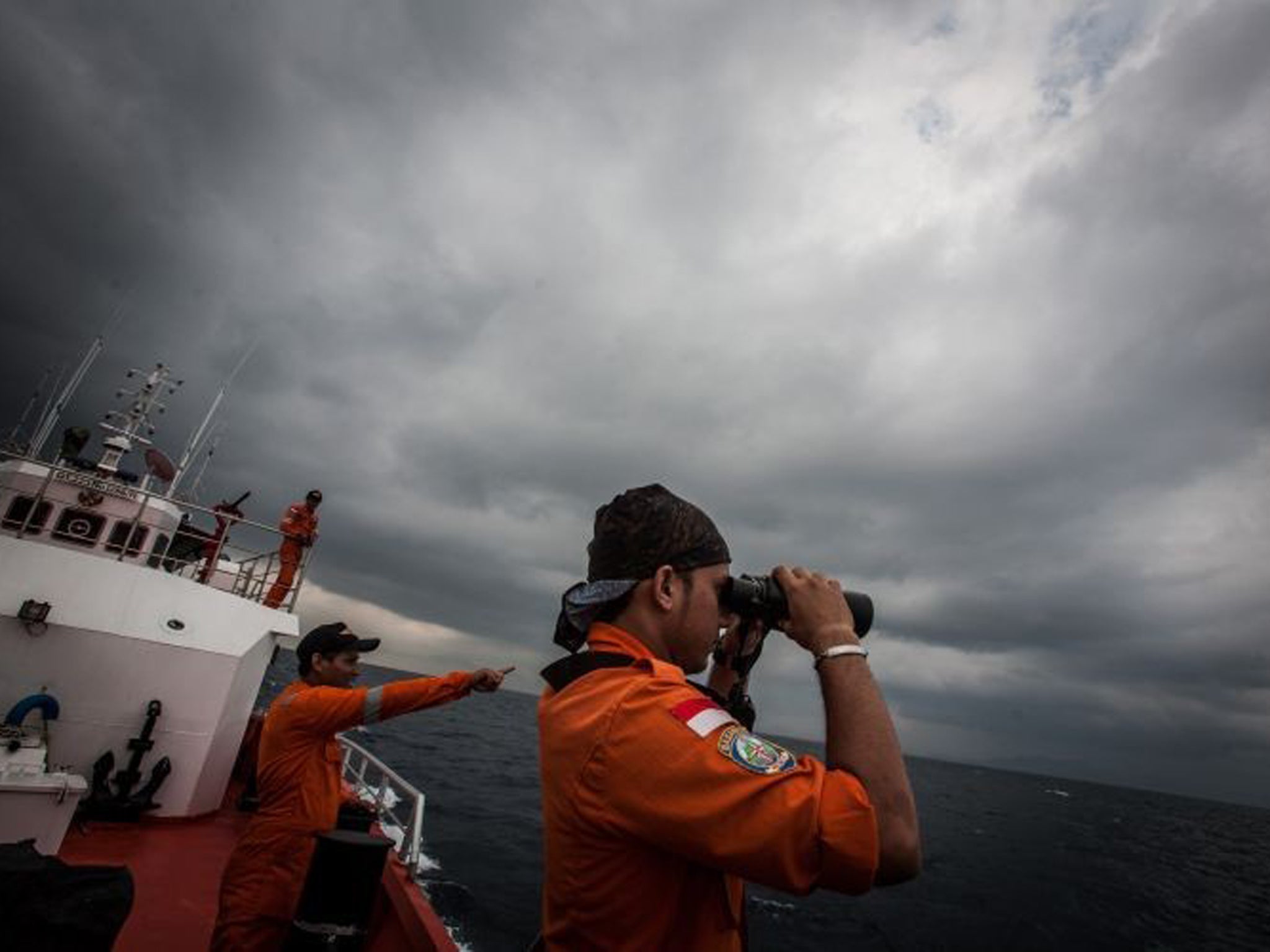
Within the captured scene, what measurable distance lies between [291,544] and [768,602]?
Answer: 11579 mm

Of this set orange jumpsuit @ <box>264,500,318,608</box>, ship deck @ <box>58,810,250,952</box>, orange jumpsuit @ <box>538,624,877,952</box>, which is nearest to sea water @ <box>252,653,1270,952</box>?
ship deck @ <box>58,810,250,952</box>

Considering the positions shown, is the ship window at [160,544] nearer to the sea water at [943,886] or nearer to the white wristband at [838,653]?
the sea water at [943,886]

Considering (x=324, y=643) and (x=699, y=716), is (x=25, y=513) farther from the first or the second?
(x=699, y=716)

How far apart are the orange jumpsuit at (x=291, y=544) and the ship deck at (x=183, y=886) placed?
3.51 m

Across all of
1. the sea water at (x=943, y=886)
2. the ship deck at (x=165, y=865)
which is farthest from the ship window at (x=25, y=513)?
the sea water at (x=943, y=886)

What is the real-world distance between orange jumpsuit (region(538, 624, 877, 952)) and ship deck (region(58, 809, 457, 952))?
4336mm

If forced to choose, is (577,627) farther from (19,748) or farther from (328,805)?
(19,748)

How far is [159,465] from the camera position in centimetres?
1181

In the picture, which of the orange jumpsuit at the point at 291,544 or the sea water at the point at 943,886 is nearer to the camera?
the orange jumpsuit at the point at 291,544

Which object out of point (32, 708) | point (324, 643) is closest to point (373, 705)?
point (324, 643)

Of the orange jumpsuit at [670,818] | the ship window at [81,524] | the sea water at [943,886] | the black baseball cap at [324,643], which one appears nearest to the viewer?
the orange jumpsuit at [670,818]

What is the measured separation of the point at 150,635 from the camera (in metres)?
8.30

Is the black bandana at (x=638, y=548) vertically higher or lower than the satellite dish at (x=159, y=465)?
lower

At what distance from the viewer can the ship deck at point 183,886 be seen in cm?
536
